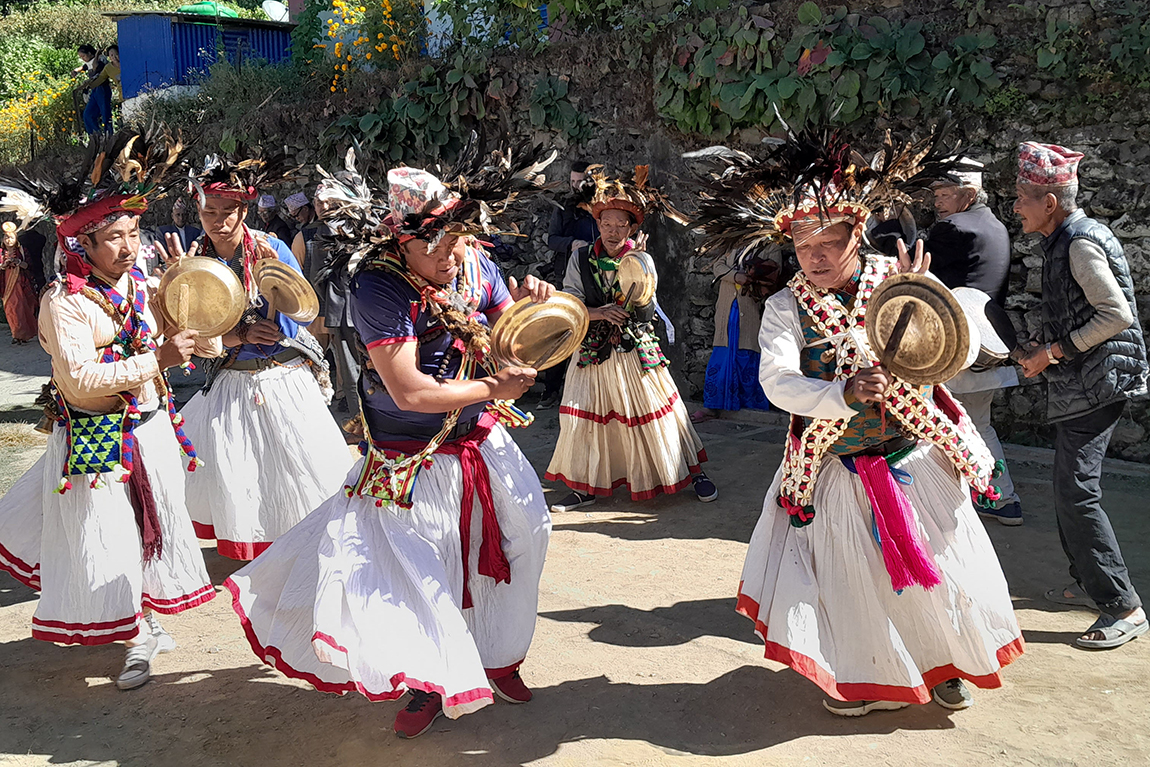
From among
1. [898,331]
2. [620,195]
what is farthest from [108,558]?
[620,195]

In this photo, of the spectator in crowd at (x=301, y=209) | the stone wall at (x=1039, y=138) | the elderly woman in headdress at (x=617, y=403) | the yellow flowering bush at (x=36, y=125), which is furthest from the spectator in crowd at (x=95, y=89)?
the elderly woman in headdress at (x=617, y=403)

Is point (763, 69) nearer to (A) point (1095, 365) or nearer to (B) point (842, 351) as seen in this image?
(A) point (1095, 365)

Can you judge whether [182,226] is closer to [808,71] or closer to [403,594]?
[808,71]

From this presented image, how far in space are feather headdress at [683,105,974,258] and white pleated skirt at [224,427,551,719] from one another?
1.20 meters

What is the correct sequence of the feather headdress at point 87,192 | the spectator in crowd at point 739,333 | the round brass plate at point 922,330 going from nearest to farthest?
the round brass plate at point 922,330, the feather headdress at point 87,192, the spectator in crowd at point 739,333

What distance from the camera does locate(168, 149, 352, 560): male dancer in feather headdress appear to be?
512 centimetres

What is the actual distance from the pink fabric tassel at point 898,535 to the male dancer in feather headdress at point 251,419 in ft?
9.66

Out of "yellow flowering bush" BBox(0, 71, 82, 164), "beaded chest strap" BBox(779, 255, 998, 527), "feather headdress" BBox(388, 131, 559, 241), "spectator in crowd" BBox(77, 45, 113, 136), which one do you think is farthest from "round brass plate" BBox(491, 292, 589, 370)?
"yellow flowering bush" BBox(0, 71, 82, 164)

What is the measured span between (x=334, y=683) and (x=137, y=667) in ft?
4.10

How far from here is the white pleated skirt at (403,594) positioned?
3.26m

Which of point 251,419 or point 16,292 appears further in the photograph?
point 16,292

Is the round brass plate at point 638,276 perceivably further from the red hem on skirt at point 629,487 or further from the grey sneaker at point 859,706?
the grey sneaker at point 859,706

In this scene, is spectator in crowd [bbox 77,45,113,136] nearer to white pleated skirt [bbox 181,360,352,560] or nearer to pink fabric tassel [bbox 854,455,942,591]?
white pleated skirt [bbox 181,360,352,560]

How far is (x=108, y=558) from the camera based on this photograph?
4102mm
